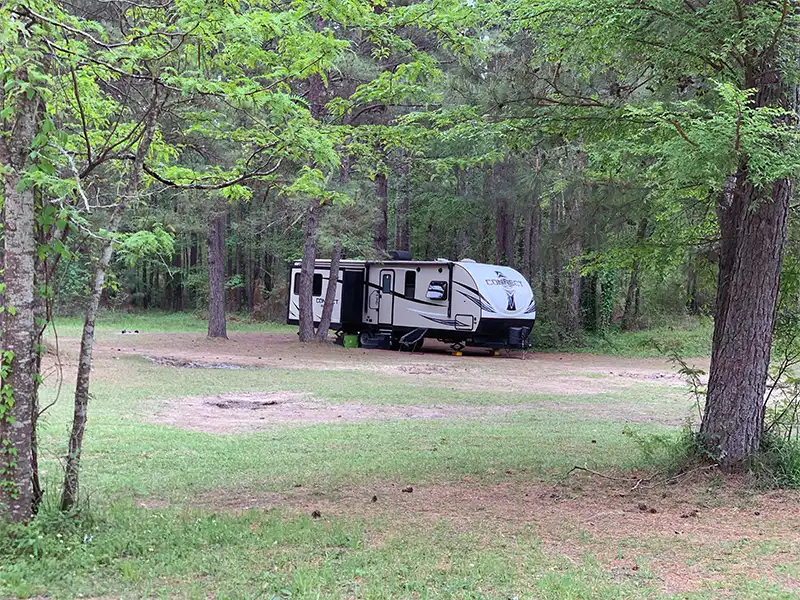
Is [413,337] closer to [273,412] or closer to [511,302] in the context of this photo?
A: [511,302]

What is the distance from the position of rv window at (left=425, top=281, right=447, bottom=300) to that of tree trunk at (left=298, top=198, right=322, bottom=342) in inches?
135

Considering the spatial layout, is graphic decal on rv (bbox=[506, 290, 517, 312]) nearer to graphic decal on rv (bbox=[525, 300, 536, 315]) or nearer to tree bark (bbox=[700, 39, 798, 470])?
graphic decal on rv (bbox=[525, 300, 536, 315])

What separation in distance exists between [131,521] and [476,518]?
223 centimetres

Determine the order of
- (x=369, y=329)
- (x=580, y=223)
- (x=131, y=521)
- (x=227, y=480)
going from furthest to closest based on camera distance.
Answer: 1. (x=369, y=329)
2. (x=580, y=223)
3. (x=227, y=480)
4. (x=131, y=521)

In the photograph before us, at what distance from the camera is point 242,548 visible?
4.15m

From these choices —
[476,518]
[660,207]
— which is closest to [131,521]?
[476,518]

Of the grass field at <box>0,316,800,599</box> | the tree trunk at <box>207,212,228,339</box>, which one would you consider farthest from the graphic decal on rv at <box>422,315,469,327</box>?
the grass field at <box>0,316,800,599</box>

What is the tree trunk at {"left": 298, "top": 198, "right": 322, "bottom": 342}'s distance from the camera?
66.0ft

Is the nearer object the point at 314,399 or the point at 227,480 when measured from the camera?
the point at 227,480

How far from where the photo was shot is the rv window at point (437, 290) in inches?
781

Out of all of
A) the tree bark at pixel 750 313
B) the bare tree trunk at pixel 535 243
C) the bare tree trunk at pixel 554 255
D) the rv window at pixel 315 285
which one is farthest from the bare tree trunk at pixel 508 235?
the tree bark at pixel 750 313

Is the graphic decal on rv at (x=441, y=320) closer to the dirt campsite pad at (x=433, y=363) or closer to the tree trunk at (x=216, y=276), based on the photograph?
the dirt campsite pad at (x=433, y=363)

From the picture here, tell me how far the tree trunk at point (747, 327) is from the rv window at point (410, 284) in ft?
48.8

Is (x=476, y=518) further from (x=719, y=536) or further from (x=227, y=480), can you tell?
(x=227, y=480)
